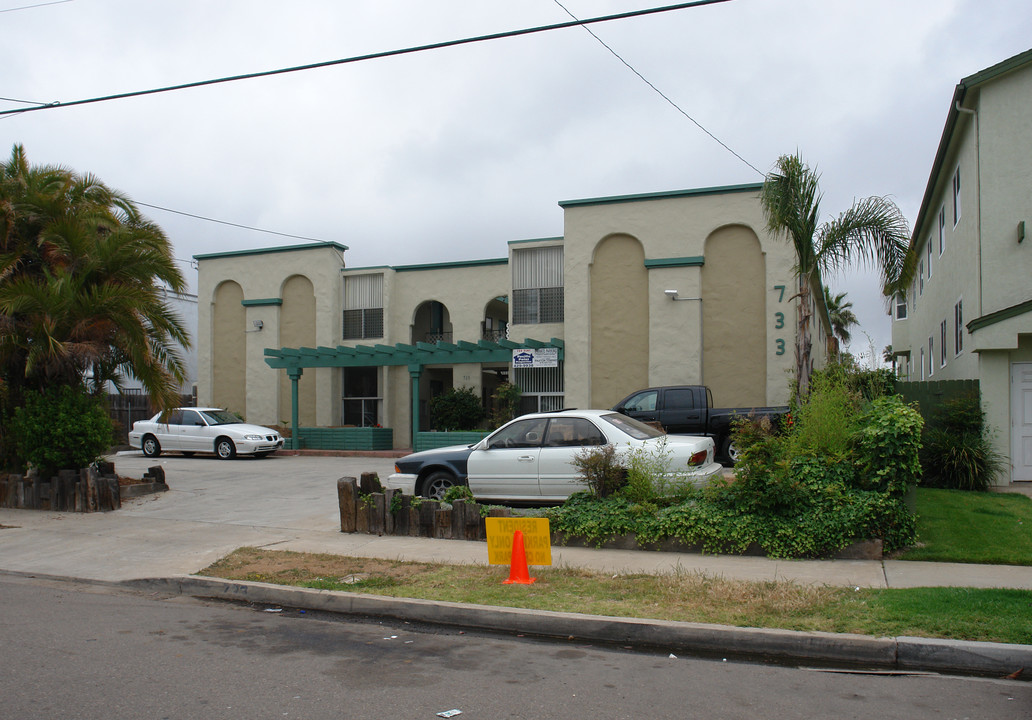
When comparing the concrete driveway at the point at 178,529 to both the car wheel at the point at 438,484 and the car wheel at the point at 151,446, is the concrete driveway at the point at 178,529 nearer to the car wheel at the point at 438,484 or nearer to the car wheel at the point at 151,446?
the car wheel at the point at 438,484

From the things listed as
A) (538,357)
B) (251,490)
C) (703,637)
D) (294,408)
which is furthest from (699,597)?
(294,408)

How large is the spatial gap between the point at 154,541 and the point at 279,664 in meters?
6.16

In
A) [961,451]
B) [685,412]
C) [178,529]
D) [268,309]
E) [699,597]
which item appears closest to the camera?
[699,597]

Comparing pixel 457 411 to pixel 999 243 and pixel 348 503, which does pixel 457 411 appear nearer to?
pixel 348 503

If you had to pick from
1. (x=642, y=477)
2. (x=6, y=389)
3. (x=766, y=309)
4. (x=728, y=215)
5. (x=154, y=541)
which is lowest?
(x=154, y=541)

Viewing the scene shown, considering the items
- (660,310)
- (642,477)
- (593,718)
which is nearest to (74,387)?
(642,477)

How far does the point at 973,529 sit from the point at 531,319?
55.3 ft

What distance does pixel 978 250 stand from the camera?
1450 centimetres

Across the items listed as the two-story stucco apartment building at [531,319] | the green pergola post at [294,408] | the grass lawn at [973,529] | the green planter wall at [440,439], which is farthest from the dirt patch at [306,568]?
the green pergola post at [294,408]

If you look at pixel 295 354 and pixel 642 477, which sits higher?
pixel 295 354

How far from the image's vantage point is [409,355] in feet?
81.5

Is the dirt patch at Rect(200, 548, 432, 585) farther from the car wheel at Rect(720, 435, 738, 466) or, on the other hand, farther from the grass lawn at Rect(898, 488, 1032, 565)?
the car wheel at Rect(720, 435, 738, 466)

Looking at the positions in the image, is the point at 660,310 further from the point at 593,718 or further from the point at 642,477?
the point at 593,718

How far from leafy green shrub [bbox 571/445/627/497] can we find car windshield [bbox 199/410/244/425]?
16672 mm
